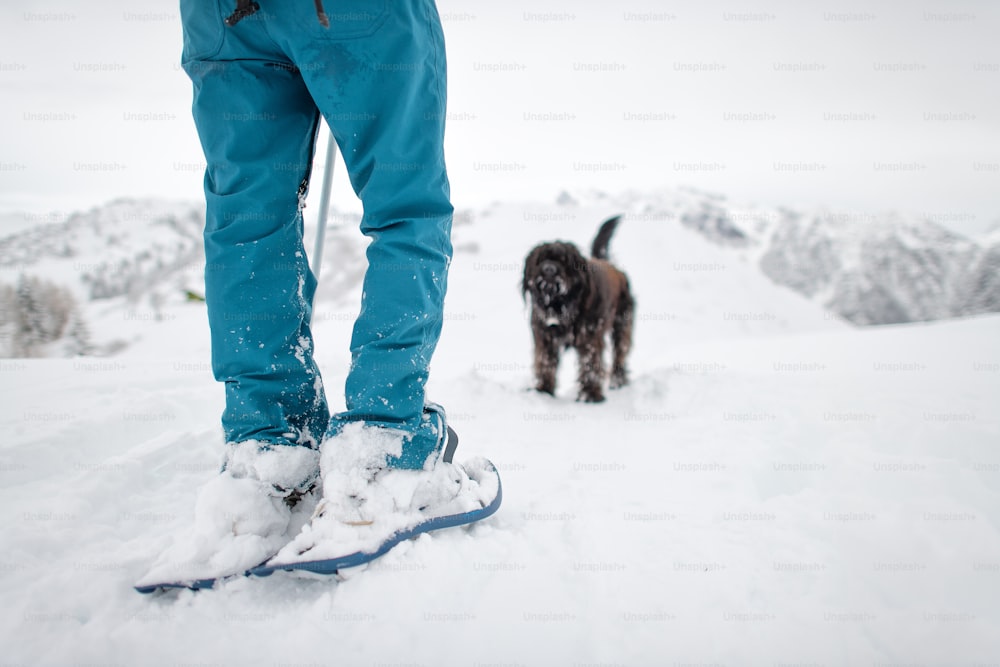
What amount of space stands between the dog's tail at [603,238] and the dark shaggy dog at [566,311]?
3.12ft

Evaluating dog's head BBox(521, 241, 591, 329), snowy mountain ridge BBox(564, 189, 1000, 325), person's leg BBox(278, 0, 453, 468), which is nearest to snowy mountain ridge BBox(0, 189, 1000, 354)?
snowy mountain ridge BBox(564, 189, 1000, 325)

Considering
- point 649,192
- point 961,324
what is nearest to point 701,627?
point 961,324

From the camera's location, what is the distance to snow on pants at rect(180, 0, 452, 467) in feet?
3.38

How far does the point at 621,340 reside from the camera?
14.0 ft

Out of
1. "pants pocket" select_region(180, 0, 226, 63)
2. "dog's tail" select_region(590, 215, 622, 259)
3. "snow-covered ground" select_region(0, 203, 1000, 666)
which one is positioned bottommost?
"snow-covered ground" select_region(0, 203, 1000, 666)

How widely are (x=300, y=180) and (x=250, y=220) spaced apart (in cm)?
17

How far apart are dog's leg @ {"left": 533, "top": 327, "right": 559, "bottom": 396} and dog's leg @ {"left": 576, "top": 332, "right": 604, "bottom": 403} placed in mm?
190

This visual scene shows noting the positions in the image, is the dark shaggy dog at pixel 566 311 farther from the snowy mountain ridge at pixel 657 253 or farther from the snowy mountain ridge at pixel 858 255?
the snowy mountain ridge at pixel 858 255

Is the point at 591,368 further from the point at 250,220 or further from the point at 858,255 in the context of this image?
the point at 858,255

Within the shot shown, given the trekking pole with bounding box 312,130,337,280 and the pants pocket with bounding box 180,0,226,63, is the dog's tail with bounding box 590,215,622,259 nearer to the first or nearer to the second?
the trekking pole with bounding box 312,130,337,280

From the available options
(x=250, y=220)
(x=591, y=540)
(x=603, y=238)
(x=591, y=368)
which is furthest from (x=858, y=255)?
(x=250, y=220)

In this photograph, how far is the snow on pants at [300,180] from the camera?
1030 mm

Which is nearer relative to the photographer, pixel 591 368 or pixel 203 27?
pixel 203 27

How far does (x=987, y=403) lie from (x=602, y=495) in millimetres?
1936
